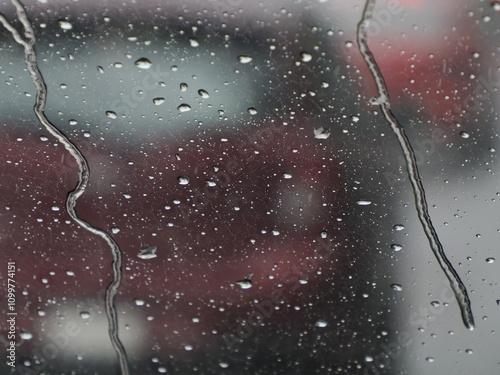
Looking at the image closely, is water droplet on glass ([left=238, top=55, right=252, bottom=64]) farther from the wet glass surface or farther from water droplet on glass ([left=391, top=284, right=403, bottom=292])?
water droplet on glass ([left=391, top=284, right=403, bottom=292])

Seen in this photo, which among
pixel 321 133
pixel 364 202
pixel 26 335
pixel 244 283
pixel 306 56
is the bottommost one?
pixel 26 335

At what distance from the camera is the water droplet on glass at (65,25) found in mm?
973

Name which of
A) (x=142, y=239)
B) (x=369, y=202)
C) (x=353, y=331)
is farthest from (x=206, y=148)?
(x=353, y=331)

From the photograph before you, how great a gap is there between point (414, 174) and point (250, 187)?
1.08 feet

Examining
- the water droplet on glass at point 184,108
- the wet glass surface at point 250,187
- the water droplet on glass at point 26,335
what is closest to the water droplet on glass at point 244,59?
the wet glass surface at point 250,187

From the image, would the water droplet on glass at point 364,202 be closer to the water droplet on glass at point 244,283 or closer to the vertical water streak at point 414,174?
the vertical water streak at point 414,174

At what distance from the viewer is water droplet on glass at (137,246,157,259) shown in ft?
3.34

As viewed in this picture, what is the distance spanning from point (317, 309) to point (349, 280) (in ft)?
0.28

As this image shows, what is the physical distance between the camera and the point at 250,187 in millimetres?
1031

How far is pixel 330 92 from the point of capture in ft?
3.30

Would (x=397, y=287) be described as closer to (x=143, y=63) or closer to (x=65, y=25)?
(x=143, y=63)

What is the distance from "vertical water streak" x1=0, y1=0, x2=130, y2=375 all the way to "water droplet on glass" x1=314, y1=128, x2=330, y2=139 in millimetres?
457

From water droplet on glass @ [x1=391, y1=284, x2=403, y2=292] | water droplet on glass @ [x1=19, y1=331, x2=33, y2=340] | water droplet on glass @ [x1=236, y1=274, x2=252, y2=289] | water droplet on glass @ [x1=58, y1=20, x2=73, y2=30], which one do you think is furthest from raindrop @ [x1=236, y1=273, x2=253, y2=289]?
water droplet on glass @ [x1=58, y1=20, x2=73, y2=30]

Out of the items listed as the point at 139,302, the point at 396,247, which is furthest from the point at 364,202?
the point at 139,302
